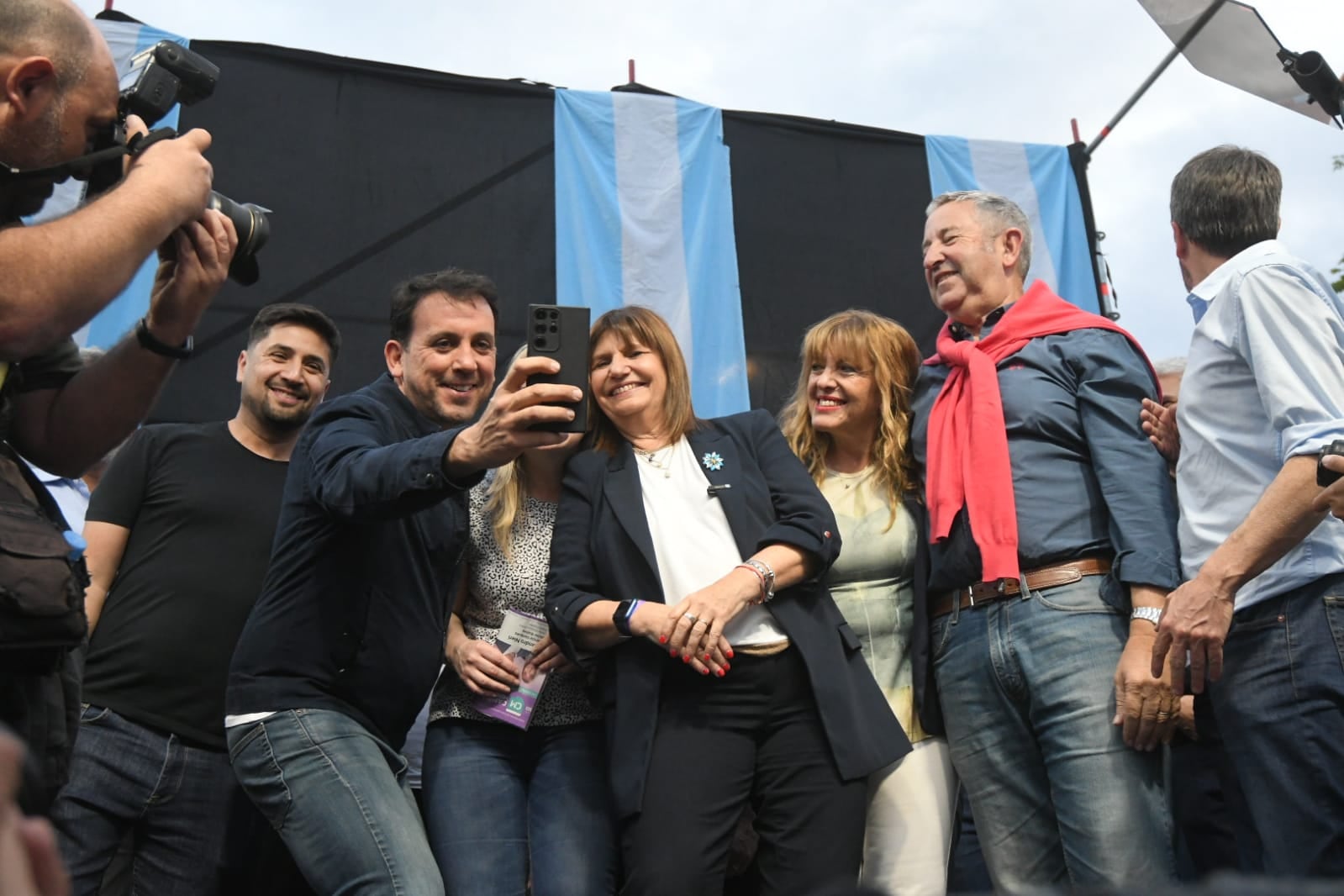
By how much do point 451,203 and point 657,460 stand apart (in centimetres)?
243

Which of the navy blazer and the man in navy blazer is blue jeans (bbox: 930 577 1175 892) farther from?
the man in navy blazer

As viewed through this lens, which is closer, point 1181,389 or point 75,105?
point 75,105

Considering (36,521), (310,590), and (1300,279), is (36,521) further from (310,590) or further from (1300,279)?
(1300,279)

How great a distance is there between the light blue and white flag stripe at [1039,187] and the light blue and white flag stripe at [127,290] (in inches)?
130

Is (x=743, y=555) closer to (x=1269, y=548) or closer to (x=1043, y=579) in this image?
(x=1043, y=579)

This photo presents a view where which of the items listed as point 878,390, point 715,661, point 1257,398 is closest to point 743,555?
point 715,661

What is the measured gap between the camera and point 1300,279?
1985 mm

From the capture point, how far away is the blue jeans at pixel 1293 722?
1.78m

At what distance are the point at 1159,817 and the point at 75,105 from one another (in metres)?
2.11

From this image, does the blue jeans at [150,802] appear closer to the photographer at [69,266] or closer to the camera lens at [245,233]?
the photographer at [69,266]

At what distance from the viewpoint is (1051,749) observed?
82.8 inches

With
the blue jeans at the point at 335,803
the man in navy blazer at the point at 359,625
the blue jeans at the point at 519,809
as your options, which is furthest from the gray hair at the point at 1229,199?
the blue jeans at the point at 335,803

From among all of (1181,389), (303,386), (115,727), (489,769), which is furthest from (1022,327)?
(115,727)

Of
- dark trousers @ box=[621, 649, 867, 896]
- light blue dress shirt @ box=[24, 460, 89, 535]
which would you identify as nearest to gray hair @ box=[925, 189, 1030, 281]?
dark trousers @ box=[621, 649, 867, 896]
